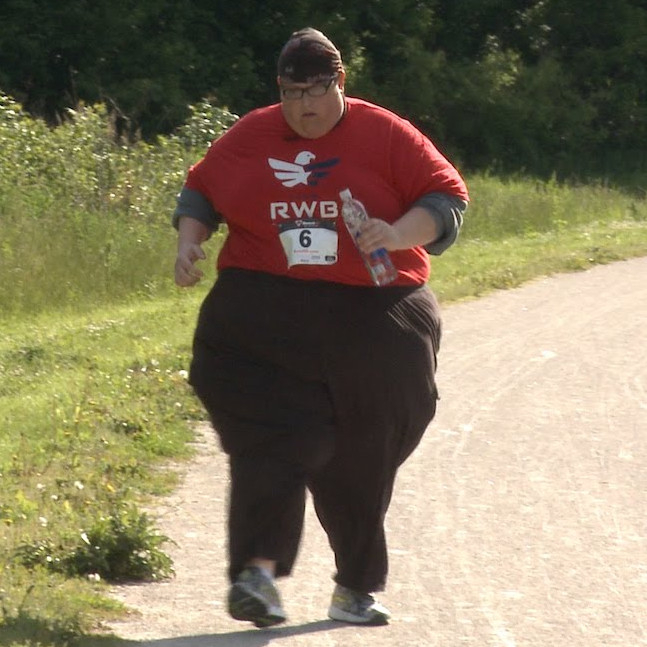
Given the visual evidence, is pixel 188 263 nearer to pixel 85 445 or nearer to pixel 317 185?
pixel 317 185

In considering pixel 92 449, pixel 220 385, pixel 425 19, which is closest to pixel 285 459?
pixel 220 385

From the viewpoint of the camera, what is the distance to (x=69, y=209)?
47.6 ft

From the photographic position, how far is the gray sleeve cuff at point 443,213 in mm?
4668

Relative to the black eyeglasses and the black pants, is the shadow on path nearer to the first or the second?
the black pants

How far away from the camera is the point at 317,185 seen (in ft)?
15.2

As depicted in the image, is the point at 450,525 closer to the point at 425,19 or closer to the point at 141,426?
the point at 141,426

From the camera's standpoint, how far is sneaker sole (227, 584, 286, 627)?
4652mm

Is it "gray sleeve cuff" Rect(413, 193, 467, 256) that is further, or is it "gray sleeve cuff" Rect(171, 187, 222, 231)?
"gray sleeve cuff" Rect(171, 187, 222, 231)

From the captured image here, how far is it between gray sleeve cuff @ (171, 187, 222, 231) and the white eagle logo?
11.7 inches

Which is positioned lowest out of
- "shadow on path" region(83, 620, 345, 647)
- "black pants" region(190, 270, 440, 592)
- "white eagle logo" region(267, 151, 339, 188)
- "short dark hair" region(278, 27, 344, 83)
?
"shadow on path" region(83, 620, 345, 647)

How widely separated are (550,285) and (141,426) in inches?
277

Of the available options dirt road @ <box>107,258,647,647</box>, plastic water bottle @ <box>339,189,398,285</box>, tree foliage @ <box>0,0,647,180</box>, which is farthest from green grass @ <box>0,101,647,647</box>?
tree foliage @ <box>0,0,647,180</box>

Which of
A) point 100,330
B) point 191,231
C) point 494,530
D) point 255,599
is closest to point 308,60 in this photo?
point 191,231

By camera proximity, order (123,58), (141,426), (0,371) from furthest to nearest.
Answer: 1. (123,58)
2. (0,371)
3. (141,426)
